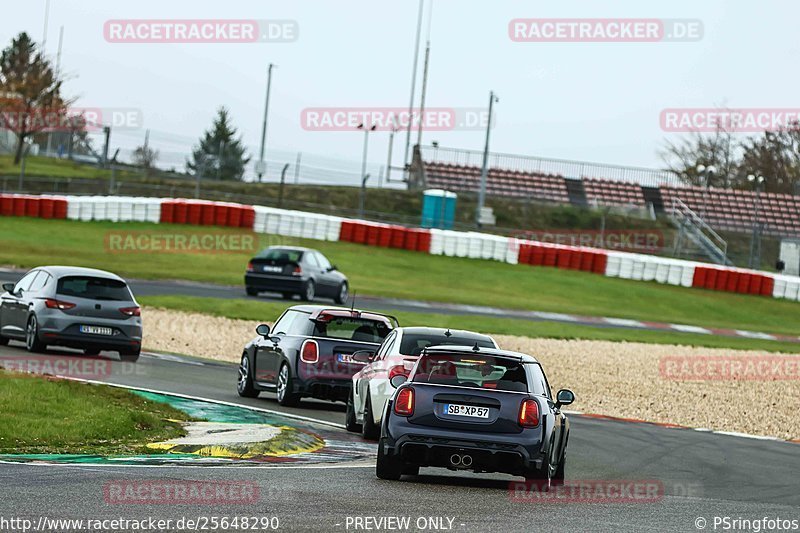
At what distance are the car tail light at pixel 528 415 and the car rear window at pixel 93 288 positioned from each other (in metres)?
10.3

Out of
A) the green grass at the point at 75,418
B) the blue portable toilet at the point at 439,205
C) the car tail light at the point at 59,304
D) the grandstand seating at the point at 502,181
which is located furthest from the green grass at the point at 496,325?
the grandstand seating at the point at 502,181

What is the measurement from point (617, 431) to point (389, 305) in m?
16.6

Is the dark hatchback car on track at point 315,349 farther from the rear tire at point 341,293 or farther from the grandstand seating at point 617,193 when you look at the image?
the grandstand seating at point 617,193

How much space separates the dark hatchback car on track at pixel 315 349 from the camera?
1606 cm

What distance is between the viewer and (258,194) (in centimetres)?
5778

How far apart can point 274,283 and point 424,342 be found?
744 inches

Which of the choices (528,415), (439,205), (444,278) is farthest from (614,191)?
(528,415)

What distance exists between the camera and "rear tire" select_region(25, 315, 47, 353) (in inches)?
761

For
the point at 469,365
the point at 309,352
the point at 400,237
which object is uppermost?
the point at 400,237

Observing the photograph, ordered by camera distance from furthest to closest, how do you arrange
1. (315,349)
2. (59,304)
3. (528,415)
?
(59,304) → (315,349) → (528,415)

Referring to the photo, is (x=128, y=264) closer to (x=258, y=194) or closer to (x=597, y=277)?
(x=597, y=277)

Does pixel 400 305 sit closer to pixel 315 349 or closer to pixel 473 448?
pixel 315 349

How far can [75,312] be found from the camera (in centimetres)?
1922

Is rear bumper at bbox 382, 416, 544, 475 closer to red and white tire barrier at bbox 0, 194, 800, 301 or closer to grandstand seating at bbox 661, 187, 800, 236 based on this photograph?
red and white tire barrier at bbox 0, 194, 800, 301
